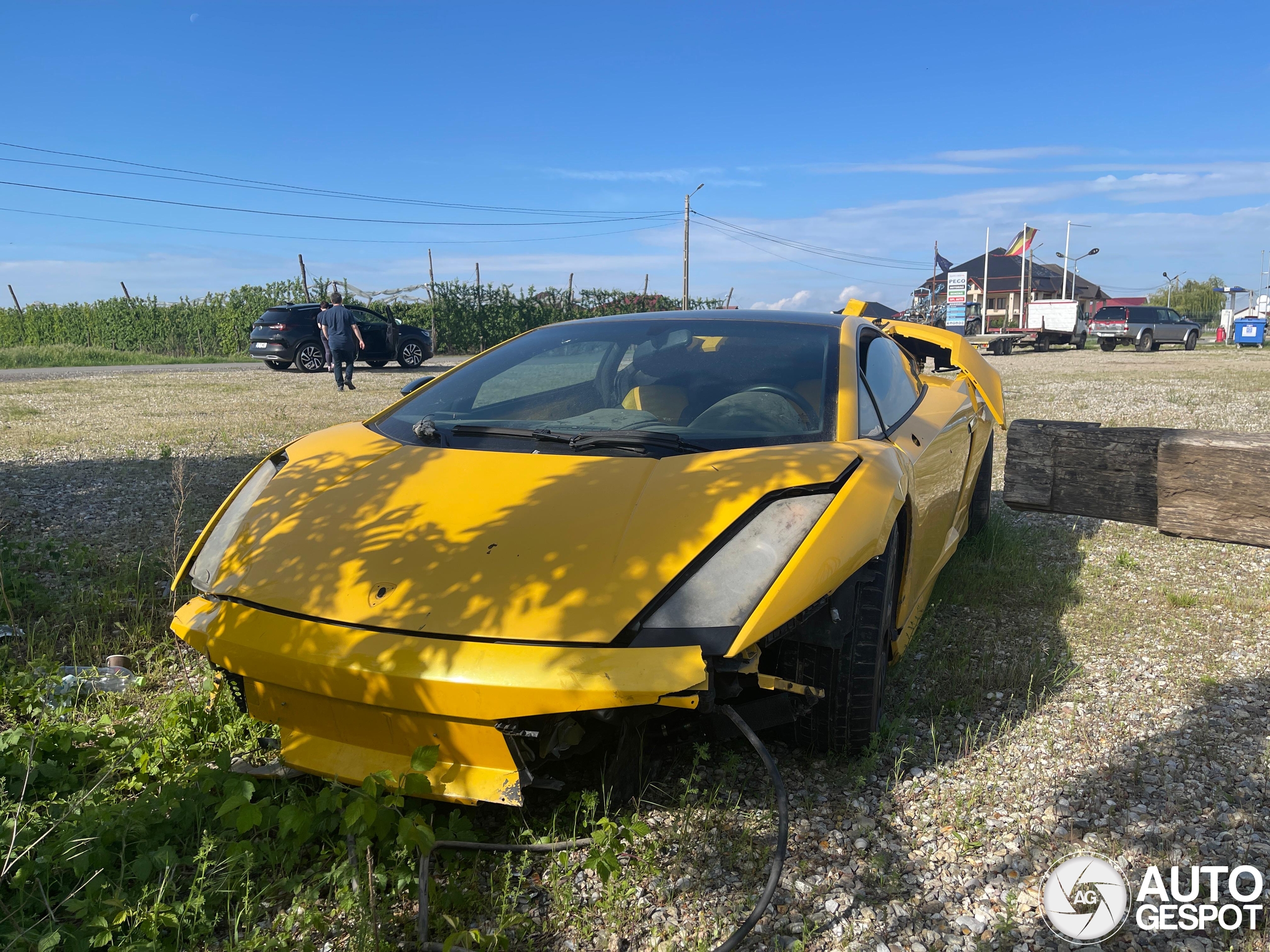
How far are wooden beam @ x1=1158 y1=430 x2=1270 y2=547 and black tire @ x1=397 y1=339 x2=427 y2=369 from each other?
1980cm

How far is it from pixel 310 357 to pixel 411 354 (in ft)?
8.13

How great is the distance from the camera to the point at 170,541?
15.2 ft

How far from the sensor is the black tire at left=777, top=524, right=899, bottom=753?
2.25 m

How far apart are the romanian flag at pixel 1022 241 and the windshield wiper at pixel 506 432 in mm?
58297

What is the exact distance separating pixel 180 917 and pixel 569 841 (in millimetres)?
858

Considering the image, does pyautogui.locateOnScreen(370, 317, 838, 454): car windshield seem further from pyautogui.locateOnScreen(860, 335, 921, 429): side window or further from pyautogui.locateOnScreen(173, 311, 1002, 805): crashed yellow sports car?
pyautogui.locateOnScreen(860, 335, 921, 429): side window

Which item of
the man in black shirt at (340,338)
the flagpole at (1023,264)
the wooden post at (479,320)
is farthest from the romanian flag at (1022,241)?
the man in black shirt at (340,338)

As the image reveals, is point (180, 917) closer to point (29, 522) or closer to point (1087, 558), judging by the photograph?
point (29, 522)

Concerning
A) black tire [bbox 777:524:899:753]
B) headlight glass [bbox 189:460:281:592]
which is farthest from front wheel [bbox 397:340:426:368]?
black tire [bbox 777:524:899:753]

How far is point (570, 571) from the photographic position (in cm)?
207

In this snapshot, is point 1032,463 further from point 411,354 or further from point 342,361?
point 411,354

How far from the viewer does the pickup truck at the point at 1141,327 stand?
106ft

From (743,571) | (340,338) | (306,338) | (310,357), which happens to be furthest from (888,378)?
(310,357)

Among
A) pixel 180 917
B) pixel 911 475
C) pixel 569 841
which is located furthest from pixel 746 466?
pixel 180 917
